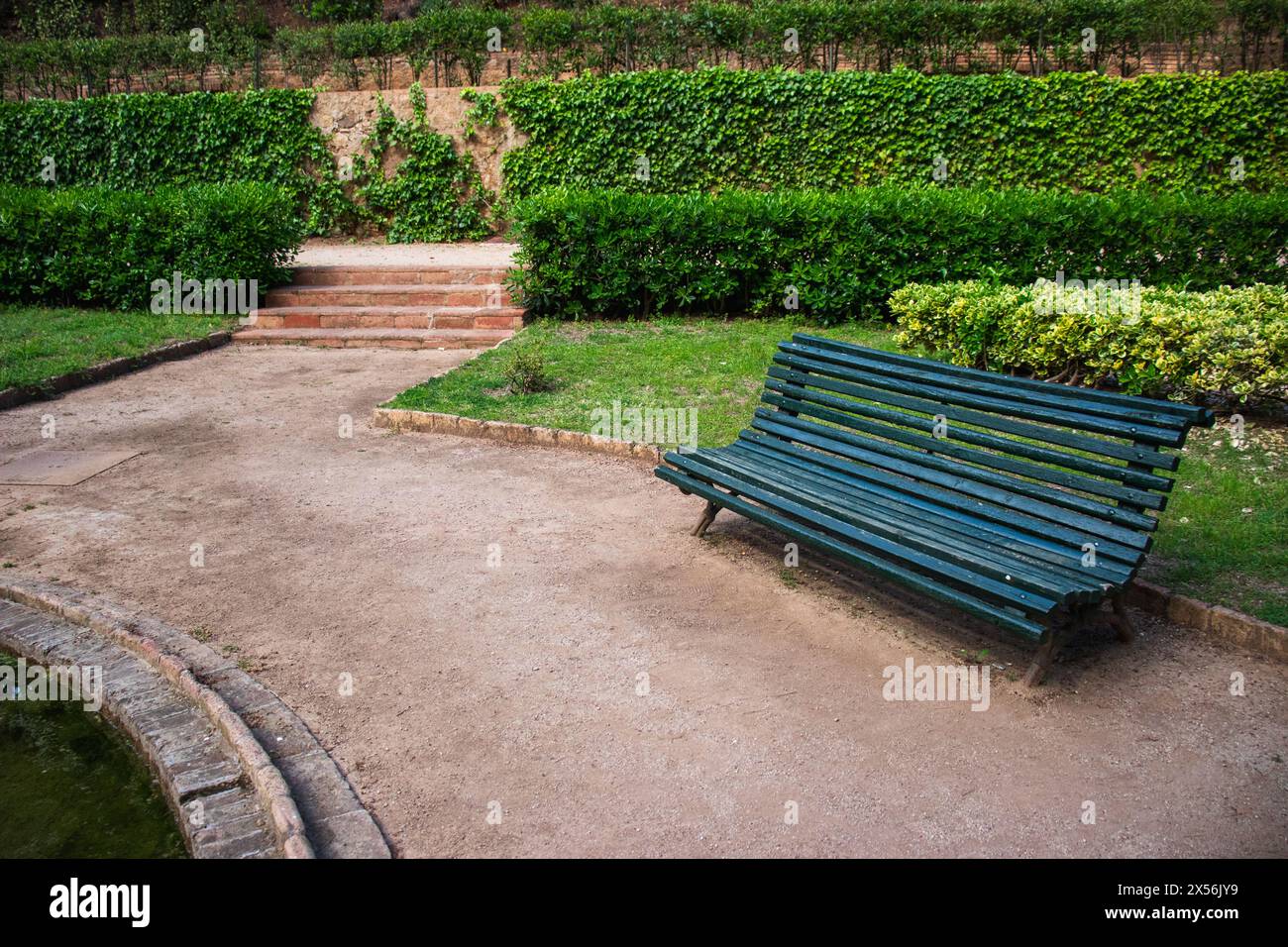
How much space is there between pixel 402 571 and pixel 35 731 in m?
1.82

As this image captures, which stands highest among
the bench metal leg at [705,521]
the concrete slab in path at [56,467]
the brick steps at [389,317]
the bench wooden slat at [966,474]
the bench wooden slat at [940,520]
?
the brick steps at [389,317]

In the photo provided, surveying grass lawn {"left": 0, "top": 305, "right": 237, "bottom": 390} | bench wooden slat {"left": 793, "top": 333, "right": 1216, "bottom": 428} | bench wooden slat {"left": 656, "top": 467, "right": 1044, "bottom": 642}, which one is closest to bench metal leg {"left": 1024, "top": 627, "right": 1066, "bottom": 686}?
bench wooden slat {"left": 656, "top": 467, "right": 1044, "bottom": 642}

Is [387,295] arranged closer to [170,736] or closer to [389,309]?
[389,309]

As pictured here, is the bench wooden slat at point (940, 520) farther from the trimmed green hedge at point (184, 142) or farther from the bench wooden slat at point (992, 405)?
the trimmed green hedge at point (184, 142)

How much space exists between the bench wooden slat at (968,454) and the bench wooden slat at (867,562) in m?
0.72

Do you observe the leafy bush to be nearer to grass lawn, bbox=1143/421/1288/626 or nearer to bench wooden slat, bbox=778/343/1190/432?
bench wooden slat, bbox=778/343/1190/432

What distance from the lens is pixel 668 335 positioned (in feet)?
34.0

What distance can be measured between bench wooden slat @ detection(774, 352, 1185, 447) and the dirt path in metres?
0.98

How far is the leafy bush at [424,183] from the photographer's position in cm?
1700

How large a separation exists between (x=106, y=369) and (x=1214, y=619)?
944cm

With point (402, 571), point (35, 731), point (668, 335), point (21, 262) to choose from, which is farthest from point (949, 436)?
point (21, 262)

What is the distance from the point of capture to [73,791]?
3.94 m

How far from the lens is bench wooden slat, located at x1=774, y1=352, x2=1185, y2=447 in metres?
4.29

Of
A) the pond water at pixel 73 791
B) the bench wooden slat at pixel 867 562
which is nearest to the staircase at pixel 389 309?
the bench wooden slat at pixel 867 562
